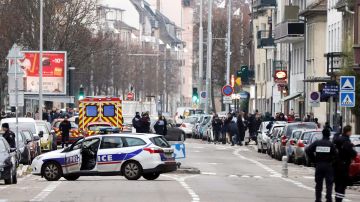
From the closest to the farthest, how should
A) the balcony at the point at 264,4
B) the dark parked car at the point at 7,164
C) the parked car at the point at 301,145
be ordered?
the dark parked car at the point at 7,164, the parked car at the point at 301,145, the balcony at the point at 264,4

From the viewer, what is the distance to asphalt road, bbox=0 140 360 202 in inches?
1178

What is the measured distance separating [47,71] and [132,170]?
49.0 metres

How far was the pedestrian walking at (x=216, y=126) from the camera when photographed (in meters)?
76.9

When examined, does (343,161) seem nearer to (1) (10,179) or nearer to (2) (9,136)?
(1) (10,179)

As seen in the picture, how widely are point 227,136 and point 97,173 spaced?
4081 centimetres

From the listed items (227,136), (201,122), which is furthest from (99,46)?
(227,136)

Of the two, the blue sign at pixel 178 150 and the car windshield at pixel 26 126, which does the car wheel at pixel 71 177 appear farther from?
the car windshield at pixel 26 126

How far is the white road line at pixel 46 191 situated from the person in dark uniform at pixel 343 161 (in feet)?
20.4

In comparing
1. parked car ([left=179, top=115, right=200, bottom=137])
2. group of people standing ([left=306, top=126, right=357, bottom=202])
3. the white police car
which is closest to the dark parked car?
the white police car

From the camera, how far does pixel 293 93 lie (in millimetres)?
90750

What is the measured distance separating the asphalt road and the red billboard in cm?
3514

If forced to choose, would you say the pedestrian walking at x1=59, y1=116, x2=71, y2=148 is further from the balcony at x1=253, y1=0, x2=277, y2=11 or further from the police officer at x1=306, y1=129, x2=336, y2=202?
the balcony at x1=253, y1=0, x2=277, y2=11

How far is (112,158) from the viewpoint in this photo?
38125 millimetres

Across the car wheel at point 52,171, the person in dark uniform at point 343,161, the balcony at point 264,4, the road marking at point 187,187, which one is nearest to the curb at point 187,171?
the road marking at point 187,187
